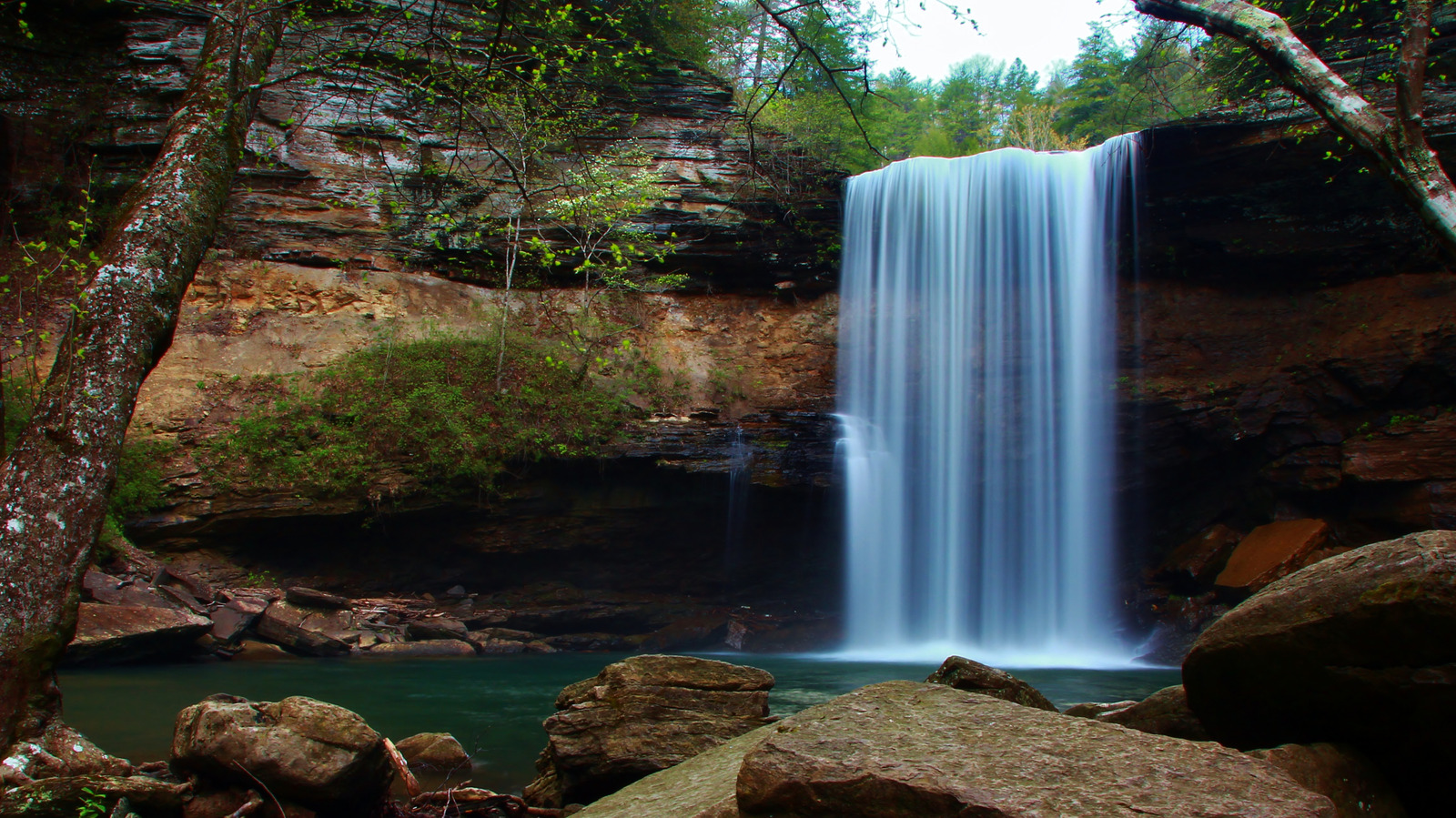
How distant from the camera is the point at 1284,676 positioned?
119 inches

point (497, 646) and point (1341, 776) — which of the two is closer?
point (1341, 776)

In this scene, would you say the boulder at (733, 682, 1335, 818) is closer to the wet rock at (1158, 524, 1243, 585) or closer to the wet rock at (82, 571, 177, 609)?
the wet rock at (82, 571, 177, 609)

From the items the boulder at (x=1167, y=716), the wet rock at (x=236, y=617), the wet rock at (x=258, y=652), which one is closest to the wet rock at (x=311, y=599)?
the wet rock at (x=236, y=617)

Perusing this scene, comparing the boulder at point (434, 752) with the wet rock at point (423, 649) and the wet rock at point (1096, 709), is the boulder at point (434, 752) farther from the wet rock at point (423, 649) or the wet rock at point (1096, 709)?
the wet rock at point (423, 649)

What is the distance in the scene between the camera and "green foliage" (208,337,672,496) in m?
13.2

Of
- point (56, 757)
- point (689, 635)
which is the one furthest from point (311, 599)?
point (56, 757)

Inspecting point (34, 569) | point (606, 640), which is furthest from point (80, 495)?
point (606, 640)

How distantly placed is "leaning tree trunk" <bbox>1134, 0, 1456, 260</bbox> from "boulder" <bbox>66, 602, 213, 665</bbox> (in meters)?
13.0

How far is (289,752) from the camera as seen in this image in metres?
4.02

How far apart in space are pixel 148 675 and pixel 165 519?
410 centimetres

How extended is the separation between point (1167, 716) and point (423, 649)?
11.3m

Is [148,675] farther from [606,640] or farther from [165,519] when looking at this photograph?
[606,640]

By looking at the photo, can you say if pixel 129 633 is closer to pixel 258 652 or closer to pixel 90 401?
pixel 258 652

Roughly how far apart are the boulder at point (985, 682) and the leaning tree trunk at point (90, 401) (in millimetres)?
4469
